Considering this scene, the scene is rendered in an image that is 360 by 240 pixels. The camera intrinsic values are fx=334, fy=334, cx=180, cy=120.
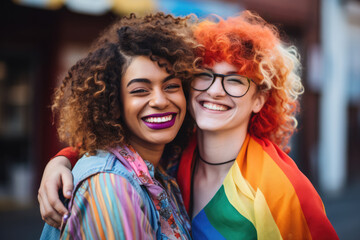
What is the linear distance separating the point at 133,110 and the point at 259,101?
83 centimetres

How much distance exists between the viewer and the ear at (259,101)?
211 cm

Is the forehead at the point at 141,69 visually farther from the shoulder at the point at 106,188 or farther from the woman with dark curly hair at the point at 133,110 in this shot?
the shoulder at the point at 106,188

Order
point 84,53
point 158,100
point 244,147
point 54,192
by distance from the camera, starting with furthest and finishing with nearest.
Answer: point 84,53, point 244,147, point 158,100, point 54,192

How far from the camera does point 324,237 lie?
1698 mm

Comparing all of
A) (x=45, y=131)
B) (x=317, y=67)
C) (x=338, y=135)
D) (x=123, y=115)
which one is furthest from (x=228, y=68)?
(x=338, y=135)

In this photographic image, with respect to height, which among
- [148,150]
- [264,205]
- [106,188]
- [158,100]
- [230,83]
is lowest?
[264,205]

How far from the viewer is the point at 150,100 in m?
1.78

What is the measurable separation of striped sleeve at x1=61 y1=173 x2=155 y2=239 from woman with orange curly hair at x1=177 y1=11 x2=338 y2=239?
1.87 feet

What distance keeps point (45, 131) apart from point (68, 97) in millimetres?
4020

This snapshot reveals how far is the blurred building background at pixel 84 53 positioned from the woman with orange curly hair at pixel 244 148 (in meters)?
1.97

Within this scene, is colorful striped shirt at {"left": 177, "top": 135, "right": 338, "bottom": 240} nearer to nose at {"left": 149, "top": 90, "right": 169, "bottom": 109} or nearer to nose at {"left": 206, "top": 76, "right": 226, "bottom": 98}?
nose at {"left": 206, "top": 76, "right": 226, "bottom": 98}

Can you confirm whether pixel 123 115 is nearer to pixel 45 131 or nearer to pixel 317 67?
pixel 45 131

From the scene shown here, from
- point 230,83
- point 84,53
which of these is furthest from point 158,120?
point 84,53

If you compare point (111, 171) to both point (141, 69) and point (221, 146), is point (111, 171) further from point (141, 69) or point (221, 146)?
point (221, 146)
